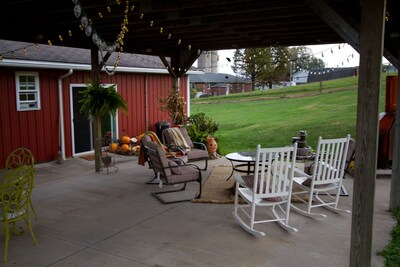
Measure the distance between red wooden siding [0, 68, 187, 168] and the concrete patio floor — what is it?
2441mm

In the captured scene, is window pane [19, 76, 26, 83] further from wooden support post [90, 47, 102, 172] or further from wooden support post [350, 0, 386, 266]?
wooden support post [350, 0, 386, 266]

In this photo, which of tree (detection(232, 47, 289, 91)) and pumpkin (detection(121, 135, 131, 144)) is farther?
tree (detection(232, 47, 289, 91))

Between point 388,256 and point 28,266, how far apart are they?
135 inches

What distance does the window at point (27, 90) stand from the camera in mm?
7684

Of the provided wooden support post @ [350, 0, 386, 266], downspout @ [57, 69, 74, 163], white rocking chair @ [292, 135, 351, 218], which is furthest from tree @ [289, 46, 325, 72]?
wooden support post @ [350, 0, 386, 266]

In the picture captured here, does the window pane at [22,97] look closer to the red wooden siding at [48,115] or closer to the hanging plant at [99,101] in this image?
the red wooden siding at [48,115]

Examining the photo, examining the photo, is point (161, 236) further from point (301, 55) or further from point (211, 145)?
point (301, 55)

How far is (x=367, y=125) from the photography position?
9.50ft

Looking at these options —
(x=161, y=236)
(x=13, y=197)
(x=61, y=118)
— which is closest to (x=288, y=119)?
(x=61, y=118)

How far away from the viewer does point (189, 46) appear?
8.71 metres

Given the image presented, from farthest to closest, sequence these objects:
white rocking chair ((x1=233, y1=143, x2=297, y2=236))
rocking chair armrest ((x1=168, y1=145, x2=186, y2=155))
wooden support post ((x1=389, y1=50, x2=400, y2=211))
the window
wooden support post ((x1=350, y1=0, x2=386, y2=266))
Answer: the window < rocking chair armrest ((x1=168, y1=145, x2=186, y2=155)) < wooden support post ((x1=389, y1=50, x2=400, y2=211)) < white rocking chair ((x1=233, y1=143, x2=297, y2=236)) < wooden support post ((x1=350, y1=0, x2=386, y2=266))

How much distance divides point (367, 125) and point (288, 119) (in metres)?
12.8

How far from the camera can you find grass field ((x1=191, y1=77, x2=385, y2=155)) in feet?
37.4

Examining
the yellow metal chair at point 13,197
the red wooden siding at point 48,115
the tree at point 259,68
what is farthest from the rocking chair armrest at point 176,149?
the tree at point 259,68
